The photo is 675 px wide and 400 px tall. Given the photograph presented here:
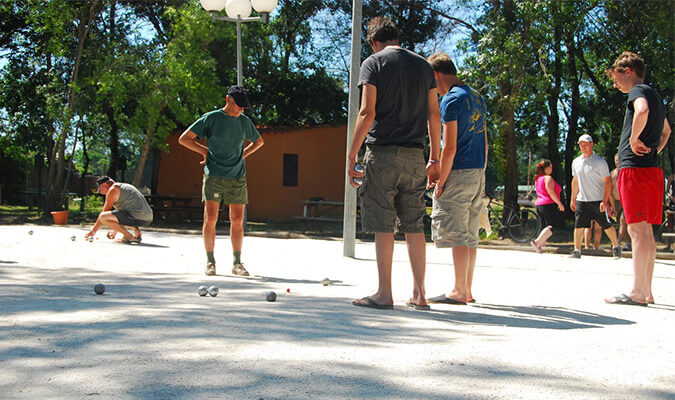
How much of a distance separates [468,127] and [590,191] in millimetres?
6524

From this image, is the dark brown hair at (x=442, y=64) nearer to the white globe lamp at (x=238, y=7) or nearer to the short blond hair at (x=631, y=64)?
the short blond hair at (x=631, y=64)

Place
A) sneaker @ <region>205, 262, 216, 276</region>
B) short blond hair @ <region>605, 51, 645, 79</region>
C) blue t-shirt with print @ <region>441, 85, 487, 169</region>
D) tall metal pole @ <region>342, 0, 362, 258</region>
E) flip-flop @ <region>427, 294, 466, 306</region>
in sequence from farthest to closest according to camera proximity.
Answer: tall metal pole @ <region>342, 0, 362, 258</region> < sneaker @ <region>205, 262, 216, 276</region> < short blond hair @ <region>605, 51, 645, 79</region> < flip-flop @ <region>427, 294, 466, 306</region> < blue t-shirt with print @ <region>441, 85, 487, 169</region>

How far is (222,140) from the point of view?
24.3 ft

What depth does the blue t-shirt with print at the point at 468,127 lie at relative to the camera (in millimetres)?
5426

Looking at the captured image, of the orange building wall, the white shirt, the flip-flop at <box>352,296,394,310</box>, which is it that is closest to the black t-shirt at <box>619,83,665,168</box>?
the flip-flop at <box>352,296,394,310</box>

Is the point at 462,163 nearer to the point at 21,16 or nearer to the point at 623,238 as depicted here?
the point at 623,238

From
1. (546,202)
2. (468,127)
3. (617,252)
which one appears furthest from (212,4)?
(468,127)

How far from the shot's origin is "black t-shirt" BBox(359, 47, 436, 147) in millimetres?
5074

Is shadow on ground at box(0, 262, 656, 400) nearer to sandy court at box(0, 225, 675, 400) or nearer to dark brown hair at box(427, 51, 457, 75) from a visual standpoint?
sandy court at box(0, 225, 675, 400)

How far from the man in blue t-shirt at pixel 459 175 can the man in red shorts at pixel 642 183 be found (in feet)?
4.37

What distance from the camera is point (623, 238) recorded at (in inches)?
541

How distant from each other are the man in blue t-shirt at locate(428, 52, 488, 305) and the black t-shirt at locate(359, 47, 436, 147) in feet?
1.07

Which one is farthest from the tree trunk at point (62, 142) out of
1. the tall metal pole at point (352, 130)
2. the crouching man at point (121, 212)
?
the tall metal pole at point (352, 130)

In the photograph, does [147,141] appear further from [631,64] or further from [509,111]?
[631,64]
